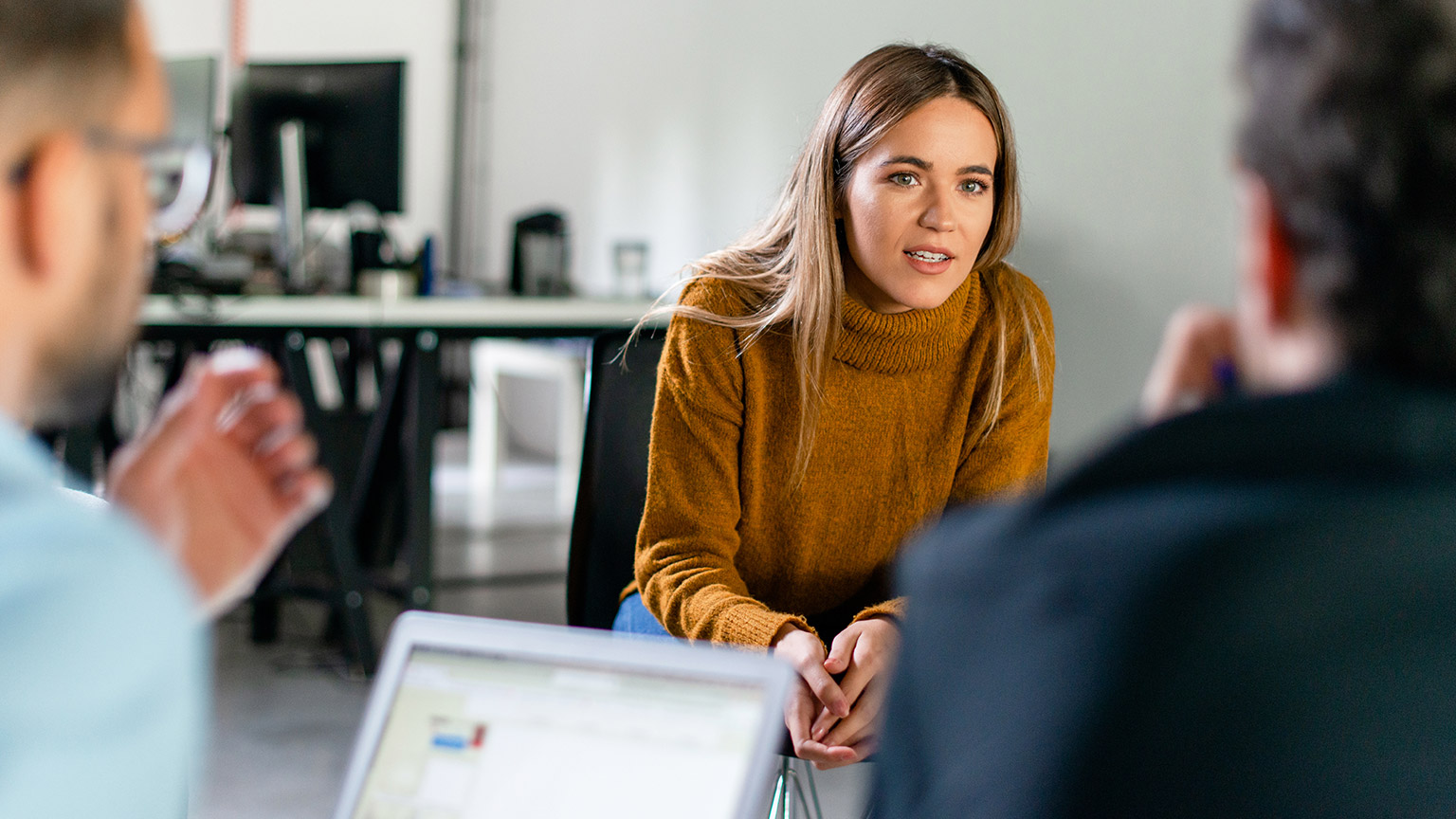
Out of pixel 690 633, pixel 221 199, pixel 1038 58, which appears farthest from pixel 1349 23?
pixel 221 199

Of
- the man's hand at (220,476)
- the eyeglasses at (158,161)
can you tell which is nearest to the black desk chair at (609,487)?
the eyeglasses at (158,161)

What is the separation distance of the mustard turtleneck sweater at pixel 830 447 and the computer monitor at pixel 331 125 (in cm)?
229

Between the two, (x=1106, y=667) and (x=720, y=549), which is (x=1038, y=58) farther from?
(x=1106, y=667)

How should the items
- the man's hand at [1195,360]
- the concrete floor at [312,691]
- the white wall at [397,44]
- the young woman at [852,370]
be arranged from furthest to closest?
the white wall at [397,44]
the concrete floor at [312,691]
the young woman at [852,370]
the man's hand at [1195,360]

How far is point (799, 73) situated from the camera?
14.8 feet

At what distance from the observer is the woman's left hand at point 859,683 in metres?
1.28

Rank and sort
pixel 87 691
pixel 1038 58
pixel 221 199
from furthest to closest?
pixel 221 199, pixel 1038 58, pixel 87 691

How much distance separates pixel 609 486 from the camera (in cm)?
169

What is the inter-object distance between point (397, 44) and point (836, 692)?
6593mm

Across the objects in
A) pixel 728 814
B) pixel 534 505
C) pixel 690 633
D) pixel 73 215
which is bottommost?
pixel 534 505

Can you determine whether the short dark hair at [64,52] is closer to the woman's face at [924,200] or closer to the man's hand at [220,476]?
the man's hand at [220,476]

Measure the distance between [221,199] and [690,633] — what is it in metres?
5.68

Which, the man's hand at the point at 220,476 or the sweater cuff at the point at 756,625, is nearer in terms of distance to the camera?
the man's hand at the point at 220,476

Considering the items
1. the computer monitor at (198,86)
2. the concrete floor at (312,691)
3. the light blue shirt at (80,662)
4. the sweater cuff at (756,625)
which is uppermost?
the computer monitor at (198,86)
